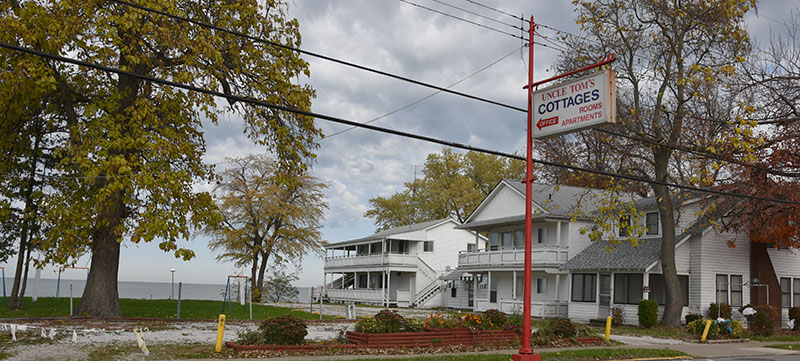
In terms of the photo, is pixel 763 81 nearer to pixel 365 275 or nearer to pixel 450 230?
pixel 450 230

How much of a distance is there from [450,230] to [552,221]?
1768 cm

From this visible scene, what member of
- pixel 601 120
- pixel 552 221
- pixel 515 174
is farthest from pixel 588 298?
pixel 515 174

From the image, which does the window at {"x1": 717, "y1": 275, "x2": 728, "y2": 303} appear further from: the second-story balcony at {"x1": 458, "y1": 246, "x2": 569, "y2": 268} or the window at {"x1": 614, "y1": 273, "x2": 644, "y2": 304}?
the second-story balcony at {"x1": 458, "y1": 246, "x2": 569, "y2": 268}

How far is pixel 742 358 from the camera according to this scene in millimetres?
19578

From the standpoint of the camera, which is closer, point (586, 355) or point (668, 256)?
point (586, 355)

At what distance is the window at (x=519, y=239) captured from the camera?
4241cm

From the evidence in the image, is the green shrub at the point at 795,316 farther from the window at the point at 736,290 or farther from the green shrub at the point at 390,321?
the green shrub at the point at 390,321

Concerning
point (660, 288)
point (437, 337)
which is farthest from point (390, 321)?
point (660, 288)

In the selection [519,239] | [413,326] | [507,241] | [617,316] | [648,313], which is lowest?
[617,316]

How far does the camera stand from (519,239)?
42.6 m

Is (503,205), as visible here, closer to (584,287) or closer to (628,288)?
(584,287)

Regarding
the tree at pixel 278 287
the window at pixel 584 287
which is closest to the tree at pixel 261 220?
the tree at pixel 278 287

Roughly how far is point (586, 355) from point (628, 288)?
709 inches

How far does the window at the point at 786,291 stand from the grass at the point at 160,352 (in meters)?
31.0
